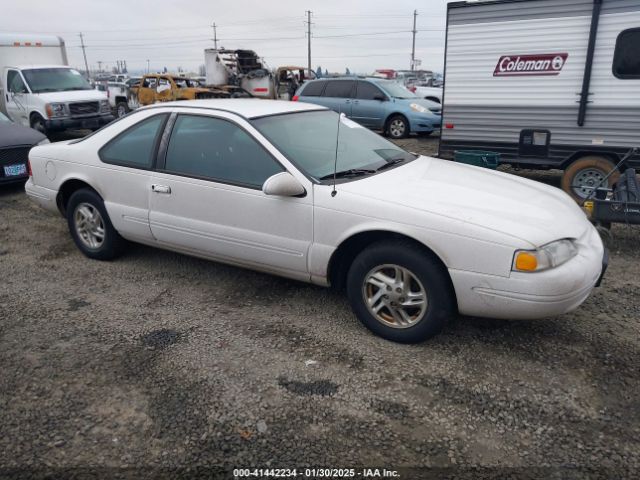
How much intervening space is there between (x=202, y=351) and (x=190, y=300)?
871 millimetres

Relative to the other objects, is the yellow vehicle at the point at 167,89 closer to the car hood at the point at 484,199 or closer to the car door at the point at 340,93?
the car door at the point at 340,93

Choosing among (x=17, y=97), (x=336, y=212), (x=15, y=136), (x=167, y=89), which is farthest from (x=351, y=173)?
(x=167, y=89)

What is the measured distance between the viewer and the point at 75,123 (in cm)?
1333

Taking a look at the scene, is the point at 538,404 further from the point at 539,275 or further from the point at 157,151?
the point at 157,151

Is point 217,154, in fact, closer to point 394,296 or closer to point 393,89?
point 394,296

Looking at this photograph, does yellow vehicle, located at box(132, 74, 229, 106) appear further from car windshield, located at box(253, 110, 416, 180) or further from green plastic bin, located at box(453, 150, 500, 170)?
car windshield, located at box(253, 110, 416, 180)

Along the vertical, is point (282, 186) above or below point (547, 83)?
below

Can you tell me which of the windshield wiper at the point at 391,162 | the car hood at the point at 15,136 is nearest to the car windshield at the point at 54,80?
the car hood at the point at 15,136

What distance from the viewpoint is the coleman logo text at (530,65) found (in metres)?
6.94

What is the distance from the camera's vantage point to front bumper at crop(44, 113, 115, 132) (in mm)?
12930

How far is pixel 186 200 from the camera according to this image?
4109mm

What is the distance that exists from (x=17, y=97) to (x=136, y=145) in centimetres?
1127

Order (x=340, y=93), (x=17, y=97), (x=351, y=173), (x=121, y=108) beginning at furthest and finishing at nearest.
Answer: (x=121, y=108) → (x=340, y=93) → (x=17, y=97) → (x=351, y=173)

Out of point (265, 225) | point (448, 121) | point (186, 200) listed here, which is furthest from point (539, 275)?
point (448, 121)
